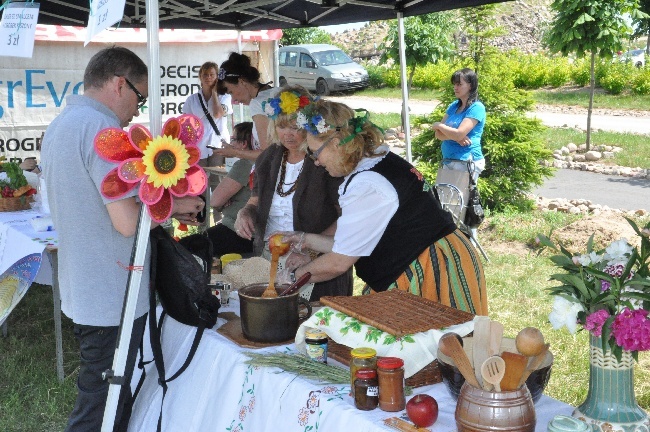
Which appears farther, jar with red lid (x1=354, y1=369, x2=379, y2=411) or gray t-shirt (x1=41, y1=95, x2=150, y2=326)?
gray t-shirt (x1=41, y1=95, x2=150, y2=326)

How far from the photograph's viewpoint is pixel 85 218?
2252mm

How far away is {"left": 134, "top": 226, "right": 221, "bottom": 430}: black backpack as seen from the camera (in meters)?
2.32

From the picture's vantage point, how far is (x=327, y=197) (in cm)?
294

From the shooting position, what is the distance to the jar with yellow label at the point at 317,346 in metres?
1.97

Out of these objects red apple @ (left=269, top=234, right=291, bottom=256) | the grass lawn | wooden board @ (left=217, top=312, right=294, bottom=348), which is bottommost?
the grass lawn

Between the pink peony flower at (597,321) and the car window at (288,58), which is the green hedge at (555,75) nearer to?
the car window at (288,58)

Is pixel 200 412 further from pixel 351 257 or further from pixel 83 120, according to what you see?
pixel 83 120

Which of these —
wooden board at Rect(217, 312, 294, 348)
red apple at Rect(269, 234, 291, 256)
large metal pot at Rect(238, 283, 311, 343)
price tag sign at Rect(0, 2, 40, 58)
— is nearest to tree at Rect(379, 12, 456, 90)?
price tag sign at Rect(0, 2, 40, 58)

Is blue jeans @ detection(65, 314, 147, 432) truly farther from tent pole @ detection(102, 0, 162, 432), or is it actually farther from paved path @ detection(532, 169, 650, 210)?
paved path @ detection(532, 169, 650, 210)

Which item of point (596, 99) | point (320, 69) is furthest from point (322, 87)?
point (596, 99)

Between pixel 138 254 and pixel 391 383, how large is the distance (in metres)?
0.82

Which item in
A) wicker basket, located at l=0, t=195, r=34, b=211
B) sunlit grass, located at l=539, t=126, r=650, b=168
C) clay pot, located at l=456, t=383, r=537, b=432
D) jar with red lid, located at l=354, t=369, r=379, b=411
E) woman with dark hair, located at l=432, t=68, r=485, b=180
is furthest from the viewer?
sunlit grass, located at l=539, t=126, r=650, b=168

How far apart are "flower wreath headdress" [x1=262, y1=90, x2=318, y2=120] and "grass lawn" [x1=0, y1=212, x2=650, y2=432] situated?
5.81ft

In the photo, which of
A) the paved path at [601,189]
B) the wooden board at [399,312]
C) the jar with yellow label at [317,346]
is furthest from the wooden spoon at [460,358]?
the paved path at [601,189]
